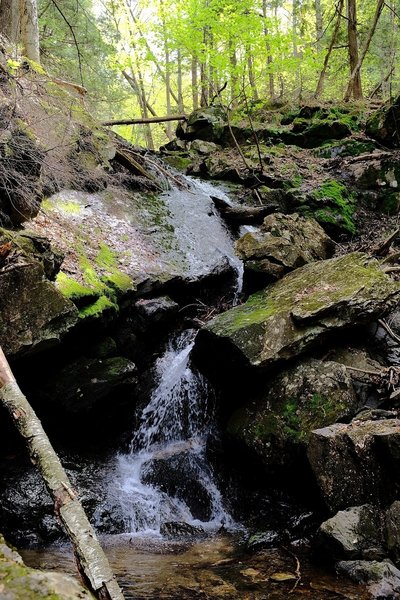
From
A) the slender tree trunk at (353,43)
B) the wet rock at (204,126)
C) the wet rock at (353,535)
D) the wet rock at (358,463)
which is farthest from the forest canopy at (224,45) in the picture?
the wet rock at (353,535)

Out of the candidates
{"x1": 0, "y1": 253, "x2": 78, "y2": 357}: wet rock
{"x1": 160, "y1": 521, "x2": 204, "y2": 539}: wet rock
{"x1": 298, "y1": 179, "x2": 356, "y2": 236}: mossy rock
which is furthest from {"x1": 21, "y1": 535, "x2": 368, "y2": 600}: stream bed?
{"x1": 298, "y1": 179, "x2": 356, "y2": 236}: mossy rock

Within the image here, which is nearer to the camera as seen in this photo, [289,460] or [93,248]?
[289,460]

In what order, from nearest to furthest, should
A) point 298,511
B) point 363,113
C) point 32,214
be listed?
point 298,511 < point 32,214 < point 363,113

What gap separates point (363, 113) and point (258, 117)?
15.2ft

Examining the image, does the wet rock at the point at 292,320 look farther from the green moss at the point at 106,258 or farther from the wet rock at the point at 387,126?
the wet rock at the point at 387,126

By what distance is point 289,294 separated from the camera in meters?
7.71

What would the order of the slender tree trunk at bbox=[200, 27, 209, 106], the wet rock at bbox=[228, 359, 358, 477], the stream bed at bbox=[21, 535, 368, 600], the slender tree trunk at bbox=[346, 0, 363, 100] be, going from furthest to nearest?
1. the slender tree trunk at bbox=[200, 27, 209, 106]
2. the slender tree trunk at bbox=[346, 0, 363, 100]
3. the wet rock at bbox=[228, 359, 358, 477]
4. the stream bed at bbox=[21, 535, 368, 600]

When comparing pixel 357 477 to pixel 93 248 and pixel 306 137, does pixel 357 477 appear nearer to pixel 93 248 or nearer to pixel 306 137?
pixel 93 248

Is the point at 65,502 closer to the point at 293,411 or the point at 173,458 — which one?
the point at 293,411

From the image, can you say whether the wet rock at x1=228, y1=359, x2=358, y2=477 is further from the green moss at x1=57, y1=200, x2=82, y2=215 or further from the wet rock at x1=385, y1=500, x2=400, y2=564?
the green moss at x1=57, y1=200, x2=82, y2=215

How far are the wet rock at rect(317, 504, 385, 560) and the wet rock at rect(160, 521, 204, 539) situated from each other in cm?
178

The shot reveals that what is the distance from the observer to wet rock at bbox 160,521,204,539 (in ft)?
18.7

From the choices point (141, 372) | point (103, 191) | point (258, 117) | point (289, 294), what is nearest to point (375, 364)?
point (289, 294)

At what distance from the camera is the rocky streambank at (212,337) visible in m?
5.25
